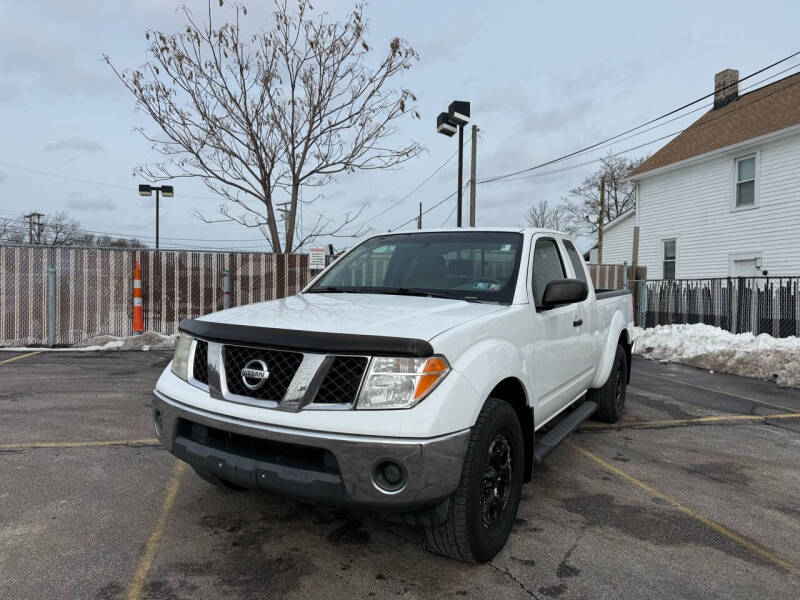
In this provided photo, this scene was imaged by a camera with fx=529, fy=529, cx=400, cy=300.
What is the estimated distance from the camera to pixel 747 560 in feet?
8.87

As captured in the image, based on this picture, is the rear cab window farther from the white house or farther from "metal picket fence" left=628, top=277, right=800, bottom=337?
the white house

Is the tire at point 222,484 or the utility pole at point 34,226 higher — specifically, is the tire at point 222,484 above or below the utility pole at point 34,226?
below

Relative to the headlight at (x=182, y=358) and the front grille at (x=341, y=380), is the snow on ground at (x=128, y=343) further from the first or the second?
the front grille at (x=341, y=380)

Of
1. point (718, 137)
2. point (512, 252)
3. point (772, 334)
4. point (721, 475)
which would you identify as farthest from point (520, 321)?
point (718, 137)

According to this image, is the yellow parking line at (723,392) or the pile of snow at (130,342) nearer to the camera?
the yellow parking line at (723,392)

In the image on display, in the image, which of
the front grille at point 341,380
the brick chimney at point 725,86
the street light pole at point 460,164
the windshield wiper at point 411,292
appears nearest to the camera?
the front grille at point 341,380

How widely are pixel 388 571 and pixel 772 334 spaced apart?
12081 millimetres

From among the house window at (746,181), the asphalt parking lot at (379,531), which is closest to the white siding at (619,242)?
the house window at (746,181)

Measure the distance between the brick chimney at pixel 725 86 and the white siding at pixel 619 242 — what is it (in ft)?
19.3

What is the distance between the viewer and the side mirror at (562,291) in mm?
3115

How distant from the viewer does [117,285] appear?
1039 cm

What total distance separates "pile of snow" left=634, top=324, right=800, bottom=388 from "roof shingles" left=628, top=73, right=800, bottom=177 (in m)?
7.68

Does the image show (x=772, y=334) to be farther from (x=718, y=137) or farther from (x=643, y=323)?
(x=718, y=137)

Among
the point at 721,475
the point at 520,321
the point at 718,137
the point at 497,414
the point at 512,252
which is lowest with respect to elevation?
the point at 721,475
